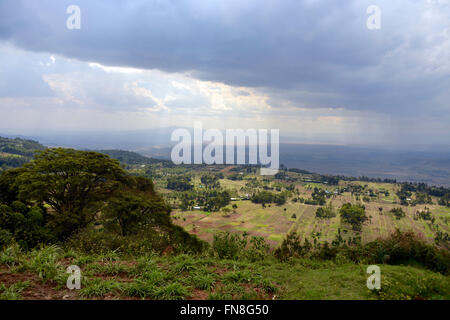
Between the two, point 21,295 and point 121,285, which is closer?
point 21,295

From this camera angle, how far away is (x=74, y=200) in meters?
12.6

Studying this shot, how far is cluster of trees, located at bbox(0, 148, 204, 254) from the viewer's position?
32.7ft

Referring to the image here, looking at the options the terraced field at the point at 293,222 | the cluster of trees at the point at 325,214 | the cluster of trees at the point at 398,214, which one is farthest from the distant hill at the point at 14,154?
the cluster of trees at the point at 398,214

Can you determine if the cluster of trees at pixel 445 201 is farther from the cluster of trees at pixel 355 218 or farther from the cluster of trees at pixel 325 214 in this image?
the cluster of trees at pixel 355 218

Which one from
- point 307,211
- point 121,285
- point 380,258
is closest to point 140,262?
point 121,285

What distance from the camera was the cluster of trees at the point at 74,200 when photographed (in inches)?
392

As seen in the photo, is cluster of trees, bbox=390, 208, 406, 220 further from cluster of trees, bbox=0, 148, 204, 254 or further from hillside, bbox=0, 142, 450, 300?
cluster of trees, bbox=0, 148, 204, 254

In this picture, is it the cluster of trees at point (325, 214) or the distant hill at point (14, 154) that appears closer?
the cluster of trees at point (325, 214)

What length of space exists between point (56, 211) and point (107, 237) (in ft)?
13.3

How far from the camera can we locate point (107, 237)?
10234 millimetres

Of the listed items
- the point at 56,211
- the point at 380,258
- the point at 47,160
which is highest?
the point at 47,160

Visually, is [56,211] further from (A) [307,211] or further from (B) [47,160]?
(A) [307,211]

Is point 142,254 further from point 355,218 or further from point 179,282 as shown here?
point 355,218

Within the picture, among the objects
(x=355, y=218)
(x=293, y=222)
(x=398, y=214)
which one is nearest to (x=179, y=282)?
(x=293, y=222)
